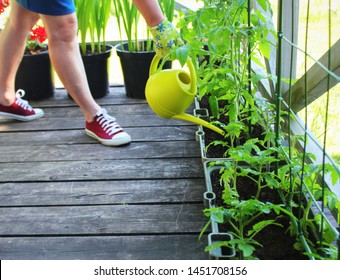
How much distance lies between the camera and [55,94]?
2.76 meters

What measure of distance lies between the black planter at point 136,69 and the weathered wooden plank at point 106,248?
1.33m

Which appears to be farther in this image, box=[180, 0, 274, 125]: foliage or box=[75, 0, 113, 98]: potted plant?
box=[75, 0, 113, 98]: potted plant

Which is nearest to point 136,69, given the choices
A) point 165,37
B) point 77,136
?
point 77,136

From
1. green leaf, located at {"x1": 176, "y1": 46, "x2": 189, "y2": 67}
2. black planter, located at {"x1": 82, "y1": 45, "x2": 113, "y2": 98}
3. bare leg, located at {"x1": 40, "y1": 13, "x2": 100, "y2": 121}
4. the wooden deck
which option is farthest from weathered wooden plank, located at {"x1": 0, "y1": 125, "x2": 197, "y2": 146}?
green leaf, located at {"x1": 176, "y1": 46, "x2": 189, "y2": 67}

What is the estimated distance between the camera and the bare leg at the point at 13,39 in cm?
203

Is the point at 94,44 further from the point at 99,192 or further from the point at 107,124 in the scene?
the point at 99,192

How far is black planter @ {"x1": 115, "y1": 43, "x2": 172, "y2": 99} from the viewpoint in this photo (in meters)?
2.55

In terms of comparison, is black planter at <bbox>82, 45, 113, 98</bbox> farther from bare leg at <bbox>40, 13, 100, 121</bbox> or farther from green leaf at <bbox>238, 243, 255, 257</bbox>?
green leaf at <bbox>238, 243, 255, 257</bbox>

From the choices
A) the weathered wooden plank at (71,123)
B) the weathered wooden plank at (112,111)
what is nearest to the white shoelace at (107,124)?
the weathered wooden plank at (71,123)

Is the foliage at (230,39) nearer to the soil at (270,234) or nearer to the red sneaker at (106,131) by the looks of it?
the soil at (270,234)

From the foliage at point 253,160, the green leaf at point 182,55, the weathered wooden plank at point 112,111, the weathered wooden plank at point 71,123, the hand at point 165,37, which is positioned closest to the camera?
the foliage at point 253,160

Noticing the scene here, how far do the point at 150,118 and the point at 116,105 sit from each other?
0.96 ft
